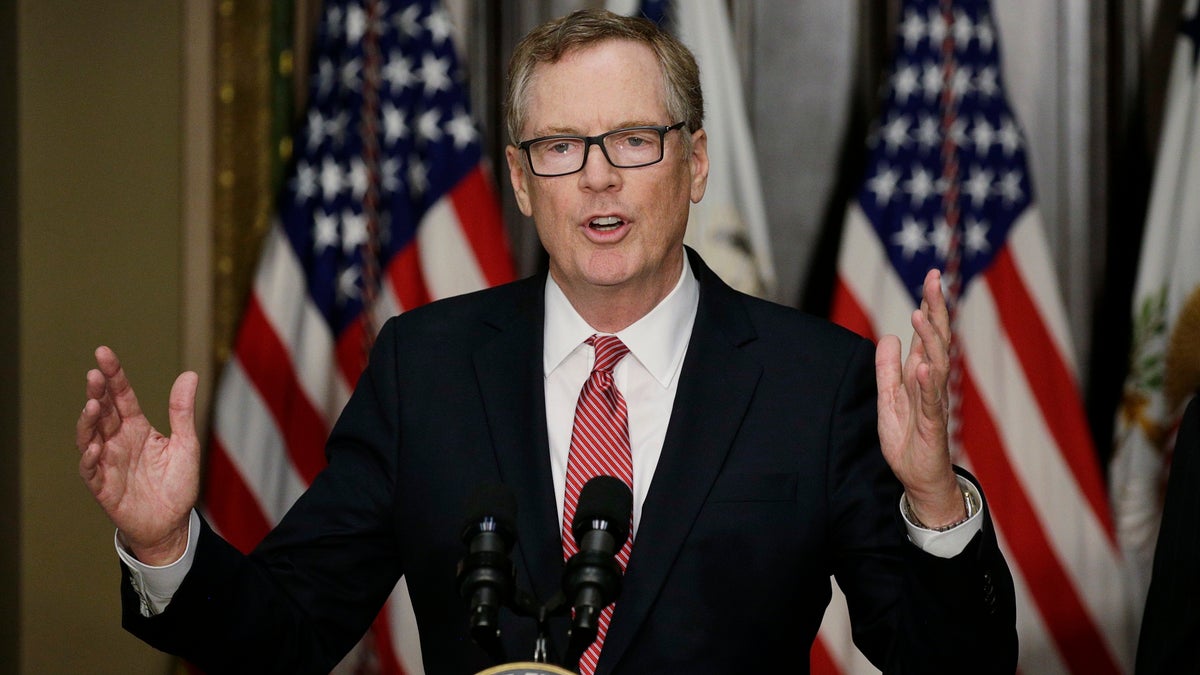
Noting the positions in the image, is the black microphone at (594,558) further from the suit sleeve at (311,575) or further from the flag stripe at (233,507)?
the flag stripe at (233,507)

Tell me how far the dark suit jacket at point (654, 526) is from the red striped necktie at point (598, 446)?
32 millimetres

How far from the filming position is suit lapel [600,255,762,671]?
74.0 inches

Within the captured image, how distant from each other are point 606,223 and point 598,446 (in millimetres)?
344

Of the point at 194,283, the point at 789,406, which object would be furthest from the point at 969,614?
the point at 194,283

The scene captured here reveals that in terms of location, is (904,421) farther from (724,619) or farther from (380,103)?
(380,103)

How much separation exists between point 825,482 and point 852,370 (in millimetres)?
198

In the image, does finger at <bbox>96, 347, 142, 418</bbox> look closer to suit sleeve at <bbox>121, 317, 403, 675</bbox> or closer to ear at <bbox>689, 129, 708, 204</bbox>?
suit sleeve at <bbox>121, 317, 403, 675</bbox>

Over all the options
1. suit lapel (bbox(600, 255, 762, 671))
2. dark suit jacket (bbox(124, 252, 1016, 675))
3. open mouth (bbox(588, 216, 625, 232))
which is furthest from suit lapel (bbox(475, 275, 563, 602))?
open mouth (bbox(588, 216, 625, 232))

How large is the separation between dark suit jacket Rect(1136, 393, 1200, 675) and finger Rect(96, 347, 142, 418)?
57.9 inches

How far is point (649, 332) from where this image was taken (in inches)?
82.9

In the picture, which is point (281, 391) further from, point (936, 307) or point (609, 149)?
point (936, 307)

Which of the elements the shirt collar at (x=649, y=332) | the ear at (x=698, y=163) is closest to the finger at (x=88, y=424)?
the shirt collar at (x=649, y=332)

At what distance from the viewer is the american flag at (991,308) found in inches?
147

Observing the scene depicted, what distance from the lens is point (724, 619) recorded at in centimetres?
192
